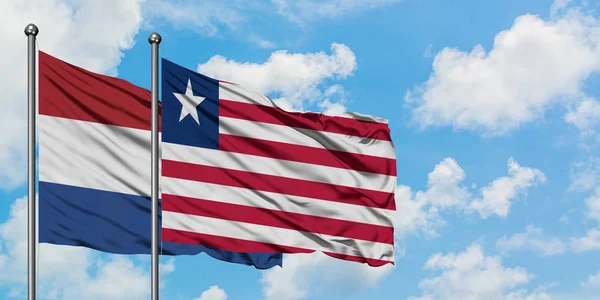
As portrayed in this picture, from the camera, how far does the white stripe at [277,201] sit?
15641 mm

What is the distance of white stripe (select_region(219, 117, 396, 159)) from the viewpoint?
16.2 metres

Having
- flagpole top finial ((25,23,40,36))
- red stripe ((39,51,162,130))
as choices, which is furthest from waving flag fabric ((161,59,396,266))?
flagpole top finial ((25,23,40,36))

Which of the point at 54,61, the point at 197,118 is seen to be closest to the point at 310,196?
the point at 197,118

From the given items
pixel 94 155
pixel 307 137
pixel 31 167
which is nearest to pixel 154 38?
pixel 94 155

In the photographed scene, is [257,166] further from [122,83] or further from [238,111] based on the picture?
[122,83]

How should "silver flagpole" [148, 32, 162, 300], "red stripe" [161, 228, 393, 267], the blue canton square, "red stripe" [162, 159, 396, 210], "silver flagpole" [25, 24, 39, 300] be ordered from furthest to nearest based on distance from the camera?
"red stripe" [162, 159, 396, 210] → the blue canton square → "red stripe" [161, 228, 393, 267] → "silver flagpole" [148, 32, 162, 300] → "silver flagpole" [25, 24, 39, 300]

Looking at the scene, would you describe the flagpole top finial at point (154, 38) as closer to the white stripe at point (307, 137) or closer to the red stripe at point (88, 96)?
the red stripe at point (88, 96)

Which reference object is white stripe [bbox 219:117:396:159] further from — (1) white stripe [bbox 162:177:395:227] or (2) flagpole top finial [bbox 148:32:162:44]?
(2) flagpole top finial [bbox 148:32:162:44]

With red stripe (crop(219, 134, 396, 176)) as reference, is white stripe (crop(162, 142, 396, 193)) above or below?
below

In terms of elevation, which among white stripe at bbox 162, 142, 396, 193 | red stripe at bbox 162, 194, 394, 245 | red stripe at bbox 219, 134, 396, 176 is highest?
red stripe at bbox 219, 134, 396, 176

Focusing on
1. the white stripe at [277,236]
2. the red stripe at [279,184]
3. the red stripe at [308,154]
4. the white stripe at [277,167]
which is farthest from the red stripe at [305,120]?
the white stripe at [277,236]

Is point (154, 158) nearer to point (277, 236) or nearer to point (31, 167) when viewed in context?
point (31, 167)

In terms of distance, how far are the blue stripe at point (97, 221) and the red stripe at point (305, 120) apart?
2.16 meters

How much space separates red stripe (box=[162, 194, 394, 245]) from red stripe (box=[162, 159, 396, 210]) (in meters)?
0.36
